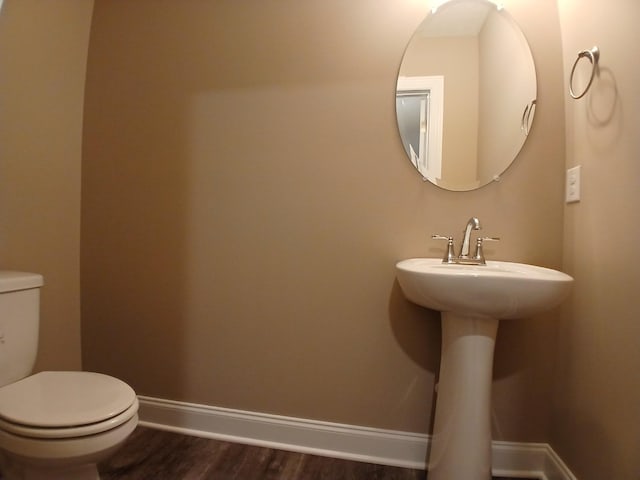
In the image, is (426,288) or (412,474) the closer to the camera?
(426,288)

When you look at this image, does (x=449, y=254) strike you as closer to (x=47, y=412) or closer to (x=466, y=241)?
(x=466, y=241)

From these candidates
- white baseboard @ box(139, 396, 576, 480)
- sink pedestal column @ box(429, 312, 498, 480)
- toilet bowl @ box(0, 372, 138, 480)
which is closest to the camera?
toilet bowl @ box(0, 372, 138, 480)

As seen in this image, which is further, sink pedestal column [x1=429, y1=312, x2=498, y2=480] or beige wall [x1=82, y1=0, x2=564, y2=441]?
beige wall [x1=82, y1=0, x2=564, y2=441]

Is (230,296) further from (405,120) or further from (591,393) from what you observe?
(591,393)

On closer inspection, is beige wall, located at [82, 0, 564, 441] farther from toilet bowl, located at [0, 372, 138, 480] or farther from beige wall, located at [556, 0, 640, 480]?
toilet bowl, located at [0, 372, 138, 480]

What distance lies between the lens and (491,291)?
85cm

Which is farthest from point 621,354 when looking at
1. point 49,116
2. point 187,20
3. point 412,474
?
point 49,116

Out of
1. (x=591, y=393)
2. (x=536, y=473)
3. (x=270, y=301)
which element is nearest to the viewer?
(x=591, y=393)

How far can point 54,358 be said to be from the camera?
4.74ft

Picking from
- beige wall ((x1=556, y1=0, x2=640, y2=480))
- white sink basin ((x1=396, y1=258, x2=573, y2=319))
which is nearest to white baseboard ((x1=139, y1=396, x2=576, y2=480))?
beige wall ((x1=556, y1=0, x2=640, y2=480))

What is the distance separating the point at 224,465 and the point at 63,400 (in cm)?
65

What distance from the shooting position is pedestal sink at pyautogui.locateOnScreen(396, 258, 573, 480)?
848 millimetres

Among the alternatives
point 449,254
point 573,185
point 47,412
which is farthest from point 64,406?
point 573,185

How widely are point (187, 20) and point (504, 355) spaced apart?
6.51 feet
